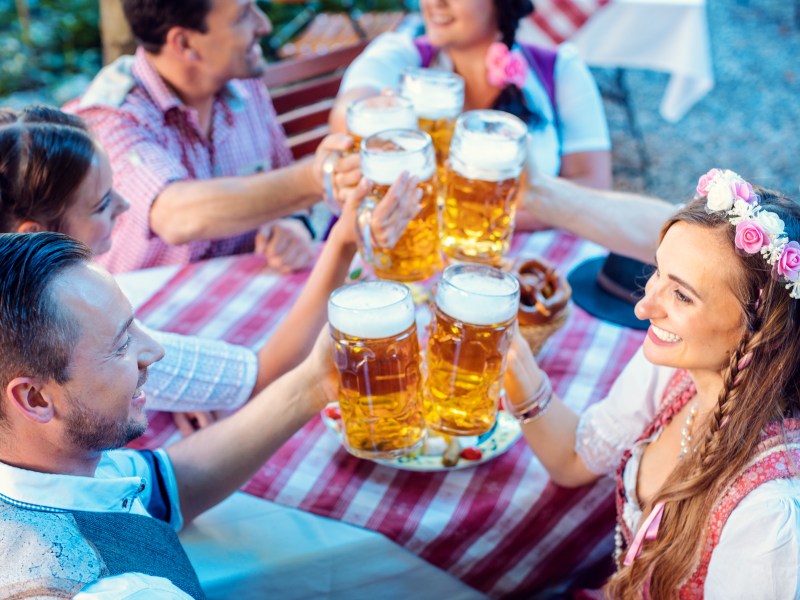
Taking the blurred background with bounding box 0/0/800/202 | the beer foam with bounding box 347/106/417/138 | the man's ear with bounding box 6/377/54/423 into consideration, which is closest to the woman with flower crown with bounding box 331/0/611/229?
the beer foam with bounding box 347/106/417/138

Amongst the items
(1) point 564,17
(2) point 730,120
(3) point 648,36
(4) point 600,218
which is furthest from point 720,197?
(2) point 730,120

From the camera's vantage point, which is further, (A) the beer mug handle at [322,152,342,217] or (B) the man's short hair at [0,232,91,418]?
(A) the beer mug handle at [322,152,342,217]

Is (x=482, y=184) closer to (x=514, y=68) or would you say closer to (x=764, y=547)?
(x=764, y=547)

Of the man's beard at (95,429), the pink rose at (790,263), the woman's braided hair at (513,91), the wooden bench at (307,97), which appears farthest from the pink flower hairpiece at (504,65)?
the man's beard at (95,429)

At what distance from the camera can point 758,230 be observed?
1.14m

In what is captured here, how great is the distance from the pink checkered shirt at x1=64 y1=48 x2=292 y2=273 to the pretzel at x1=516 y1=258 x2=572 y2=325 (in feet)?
3.65

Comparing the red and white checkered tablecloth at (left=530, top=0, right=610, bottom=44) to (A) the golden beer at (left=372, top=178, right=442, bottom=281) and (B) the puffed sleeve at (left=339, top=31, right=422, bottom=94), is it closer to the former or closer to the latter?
(B) the puffed sleeve at (left=339, top=31, right=422, bottom=94)

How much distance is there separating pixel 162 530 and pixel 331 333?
41 cm

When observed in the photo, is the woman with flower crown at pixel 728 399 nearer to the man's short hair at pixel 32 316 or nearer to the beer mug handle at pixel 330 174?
the beer mug handle at pixel 330 174

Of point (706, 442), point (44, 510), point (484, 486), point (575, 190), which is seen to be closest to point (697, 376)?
point (706, 442)

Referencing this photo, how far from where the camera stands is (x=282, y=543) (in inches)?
58.2

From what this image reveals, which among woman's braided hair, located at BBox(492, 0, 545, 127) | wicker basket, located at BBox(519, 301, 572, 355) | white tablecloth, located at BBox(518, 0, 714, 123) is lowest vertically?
white tablecloth, located at BBox(518, 0, 714, 123)

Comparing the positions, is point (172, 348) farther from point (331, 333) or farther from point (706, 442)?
point (706, 442)

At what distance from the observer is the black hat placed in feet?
6.50
